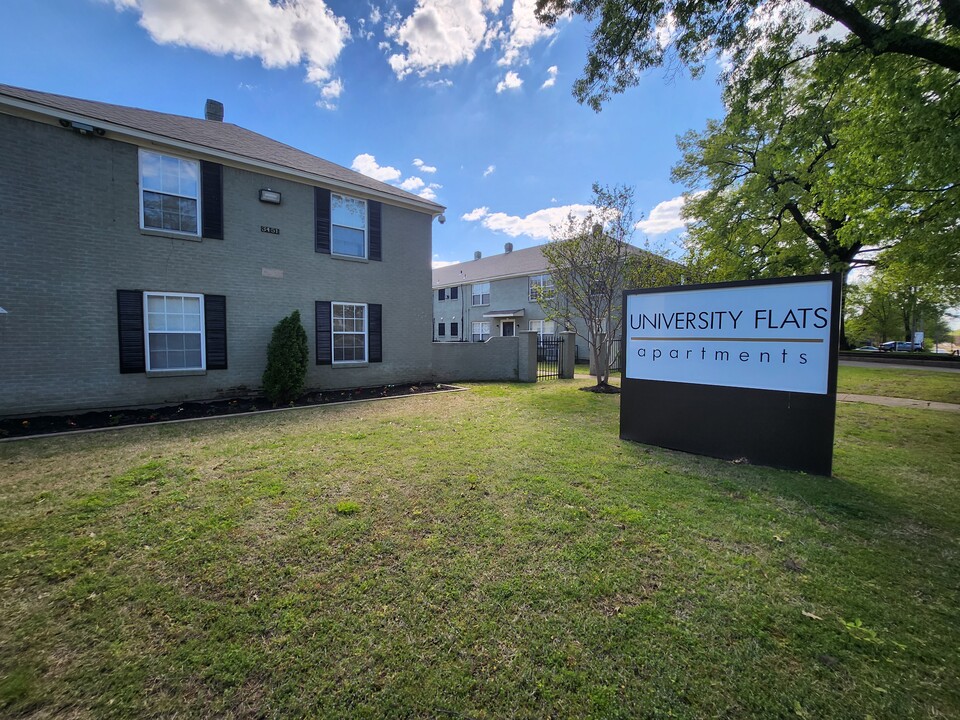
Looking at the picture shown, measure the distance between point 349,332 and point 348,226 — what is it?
289 centimetres

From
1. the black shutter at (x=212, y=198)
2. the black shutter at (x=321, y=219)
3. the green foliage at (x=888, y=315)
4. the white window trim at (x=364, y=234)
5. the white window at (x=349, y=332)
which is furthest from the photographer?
the green foliage at (x=888, y=315)

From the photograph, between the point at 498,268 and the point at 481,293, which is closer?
the point at 498,268

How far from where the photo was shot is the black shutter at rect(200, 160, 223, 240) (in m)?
8.34

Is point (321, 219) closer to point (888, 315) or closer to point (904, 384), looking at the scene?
point (904, 384)

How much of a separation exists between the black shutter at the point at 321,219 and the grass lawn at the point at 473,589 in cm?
666

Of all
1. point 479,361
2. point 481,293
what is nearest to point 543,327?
point 481,293

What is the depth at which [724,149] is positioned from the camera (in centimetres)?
1583

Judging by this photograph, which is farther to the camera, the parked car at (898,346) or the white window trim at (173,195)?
the parked car at (898,346)

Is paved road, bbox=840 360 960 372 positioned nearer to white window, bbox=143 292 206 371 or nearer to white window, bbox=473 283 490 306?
white window, bbox=473 283 490 306

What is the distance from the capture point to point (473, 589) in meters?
2.56

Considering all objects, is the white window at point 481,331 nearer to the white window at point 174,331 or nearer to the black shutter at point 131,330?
the white window at point 174,331

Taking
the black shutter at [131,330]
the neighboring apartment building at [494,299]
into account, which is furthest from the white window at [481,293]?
the black shutter at [131,330]

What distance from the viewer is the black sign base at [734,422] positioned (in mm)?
4730

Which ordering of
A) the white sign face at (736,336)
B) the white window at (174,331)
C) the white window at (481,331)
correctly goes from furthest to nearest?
1. the white window at (481,331)
2. the white window at (174,331)
3. the white sign face at (736,336)
